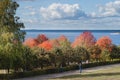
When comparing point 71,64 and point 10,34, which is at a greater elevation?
point 10,34

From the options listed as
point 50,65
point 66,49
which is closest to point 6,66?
point 50,65

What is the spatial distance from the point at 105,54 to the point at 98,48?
84.7 inches

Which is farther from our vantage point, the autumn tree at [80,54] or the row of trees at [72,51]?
the autumn tree at [80,54]

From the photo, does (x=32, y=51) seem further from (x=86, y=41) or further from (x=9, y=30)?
(x=86, y=41)

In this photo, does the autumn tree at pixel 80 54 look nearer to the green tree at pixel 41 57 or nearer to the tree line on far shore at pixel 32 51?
the tree line on far shore at pixel 32 51

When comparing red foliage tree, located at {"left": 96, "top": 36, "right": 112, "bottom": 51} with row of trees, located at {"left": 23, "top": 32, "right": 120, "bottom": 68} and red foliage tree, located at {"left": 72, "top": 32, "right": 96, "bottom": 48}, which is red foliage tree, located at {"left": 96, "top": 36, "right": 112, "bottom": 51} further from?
red foliage tree, located at {"left": 72, "top": 32, "right": 96, "bottom": 48}

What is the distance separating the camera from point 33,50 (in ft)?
192

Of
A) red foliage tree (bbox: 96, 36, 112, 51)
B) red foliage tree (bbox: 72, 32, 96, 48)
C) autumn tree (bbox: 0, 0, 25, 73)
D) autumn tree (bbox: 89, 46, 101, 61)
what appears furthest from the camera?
red foliage tree (bbox: 96, 36, 112, 51)

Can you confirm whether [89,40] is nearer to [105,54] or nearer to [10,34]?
[105,54]

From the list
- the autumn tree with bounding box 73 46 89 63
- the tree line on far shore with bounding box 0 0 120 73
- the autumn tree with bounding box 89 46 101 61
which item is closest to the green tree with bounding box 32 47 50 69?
the tree line on far shore with bounding box 0 0 120 73

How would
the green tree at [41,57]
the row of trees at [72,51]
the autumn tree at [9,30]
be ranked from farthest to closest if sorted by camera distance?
1. the row of trees at [72,51]
2. the green tree at [41,57]
3. the autumn tree at [9,30]

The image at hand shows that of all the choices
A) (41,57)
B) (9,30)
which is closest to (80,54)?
(41,57)

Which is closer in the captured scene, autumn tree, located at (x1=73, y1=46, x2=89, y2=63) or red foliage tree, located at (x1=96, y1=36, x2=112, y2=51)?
autumn tree, located at (x1=73, y1=46, x2=89, y2=63)

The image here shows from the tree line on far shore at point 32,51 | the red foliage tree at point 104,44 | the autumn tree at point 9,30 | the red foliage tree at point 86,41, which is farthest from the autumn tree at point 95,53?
the autumn tree at point 9,30
